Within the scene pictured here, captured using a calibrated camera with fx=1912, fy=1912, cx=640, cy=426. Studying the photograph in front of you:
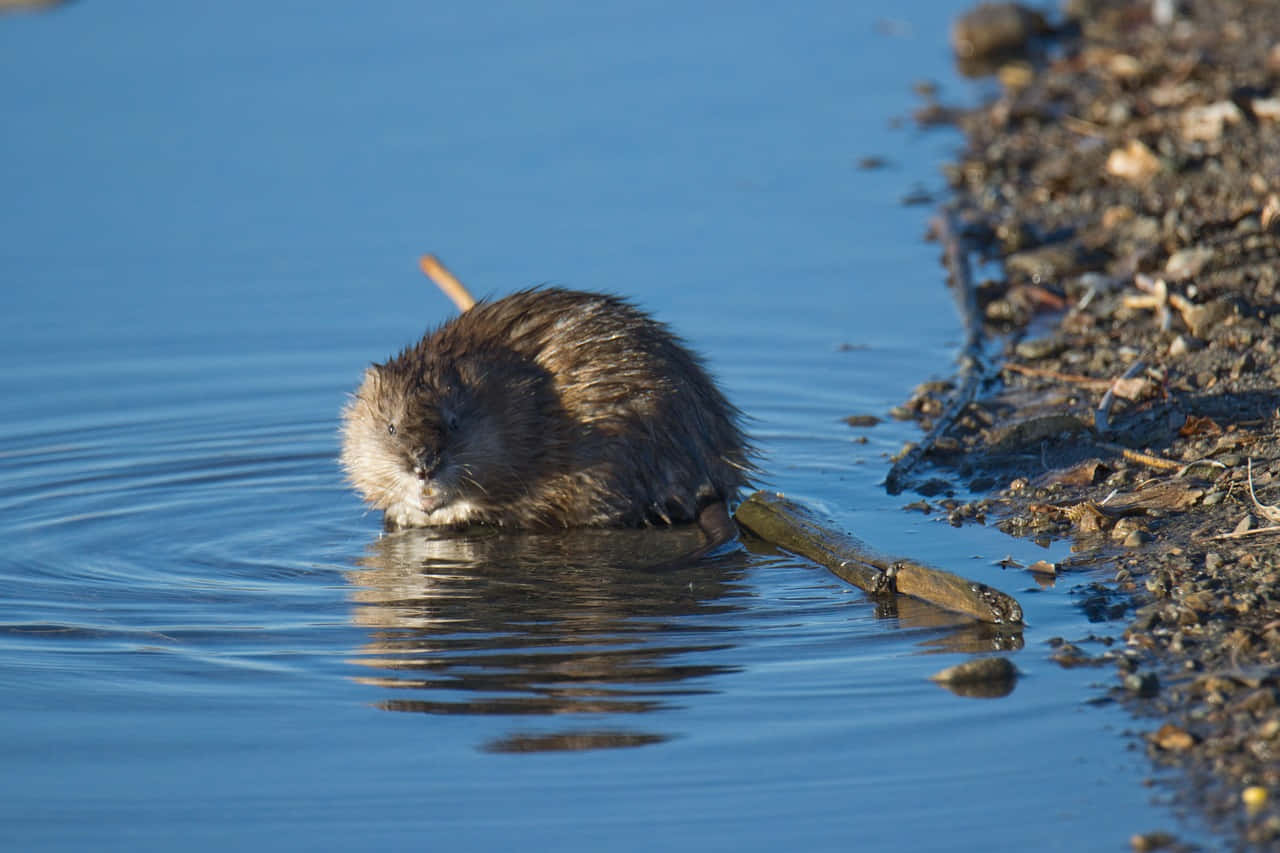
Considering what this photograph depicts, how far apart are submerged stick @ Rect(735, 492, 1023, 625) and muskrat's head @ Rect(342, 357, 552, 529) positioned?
0.95 m

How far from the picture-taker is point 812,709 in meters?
5.29

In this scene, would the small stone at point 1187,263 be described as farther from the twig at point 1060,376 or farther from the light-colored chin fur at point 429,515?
the light-colored chin fur at point 429,515

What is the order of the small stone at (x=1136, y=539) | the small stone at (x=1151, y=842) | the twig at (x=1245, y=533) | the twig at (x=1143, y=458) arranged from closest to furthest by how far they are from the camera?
the small stone at (x=1151, y=842)
the twig at (x=1245, y=533)
the small stone at (x=1136, y=539)
the twig at (x=1143, y=458)

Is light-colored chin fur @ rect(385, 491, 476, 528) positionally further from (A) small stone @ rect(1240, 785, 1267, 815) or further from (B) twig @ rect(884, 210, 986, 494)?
(A) small stone @ rect(1240, 785, 1267, 815)

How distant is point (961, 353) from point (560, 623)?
375 centimetres

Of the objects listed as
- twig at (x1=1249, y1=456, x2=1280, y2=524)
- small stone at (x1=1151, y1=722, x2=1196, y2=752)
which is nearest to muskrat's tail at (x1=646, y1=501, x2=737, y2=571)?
twig at (x1=1249, y1=456, x2=1280, y2=524)

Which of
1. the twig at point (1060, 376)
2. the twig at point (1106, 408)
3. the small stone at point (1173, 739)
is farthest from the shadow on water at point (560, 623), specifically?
the twig at point (1060, 376)

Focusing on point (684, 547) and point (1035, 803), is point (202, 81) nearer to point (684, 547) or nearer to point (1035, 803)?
point (684, 547)

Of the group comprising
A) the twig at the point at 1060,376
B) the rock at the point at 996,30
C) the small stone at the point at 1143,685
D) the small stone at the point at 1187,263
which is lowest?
the small stone at the point at 1143,685

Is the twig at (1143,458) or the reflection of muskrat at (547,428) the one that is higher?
the reflection of muskrat at (547,428)

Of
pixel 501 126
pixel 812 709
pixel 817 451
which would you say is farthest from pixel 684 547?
pixel 501 126

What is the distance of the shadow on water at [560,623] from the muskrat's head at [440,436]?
0.63 ft

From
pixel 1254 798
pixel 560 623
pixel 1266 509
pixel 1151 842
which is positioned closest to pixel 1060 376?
pixel 1266 509

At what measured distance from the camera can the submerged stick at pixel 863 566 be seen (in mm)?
5863
